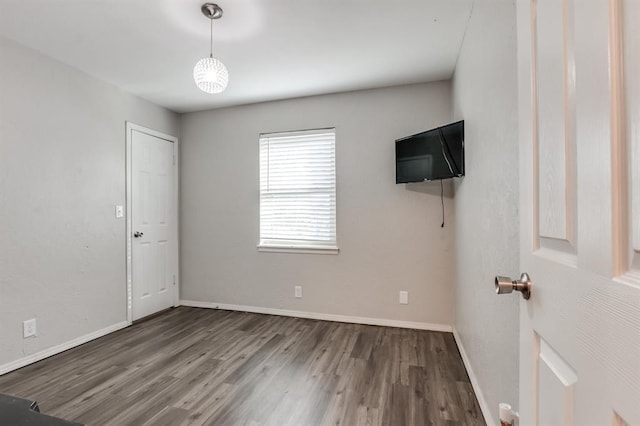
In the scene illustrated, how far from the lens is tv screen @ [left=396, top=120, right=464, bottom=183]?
234cm

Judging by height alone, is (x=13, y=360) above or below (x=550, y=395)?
below

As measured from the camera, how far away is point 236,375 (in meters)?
2.18

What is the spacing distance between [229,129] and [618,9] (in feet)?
12.2

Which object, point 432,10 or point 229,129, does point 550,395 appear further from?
point 229,129

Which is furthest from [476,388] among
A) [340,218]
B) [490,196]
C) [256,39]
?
[256,39]

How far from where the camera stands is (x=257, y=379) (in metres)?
2.13

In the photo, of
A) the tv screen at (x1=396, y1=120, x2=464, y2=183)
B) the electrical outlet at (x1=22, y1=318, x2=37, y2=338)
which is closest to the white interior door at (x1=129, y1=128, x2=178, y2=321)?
the electrical outlet at (x1=22, y1=318, x2=37, y2=338)

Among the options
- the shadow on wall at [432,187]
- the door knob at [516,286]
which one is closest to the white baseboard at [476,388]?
the door knob at [516,286]

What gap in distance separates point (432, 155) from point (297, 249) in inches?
69.2

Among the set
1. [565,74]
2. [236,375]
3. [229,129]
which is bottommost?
[236,375]

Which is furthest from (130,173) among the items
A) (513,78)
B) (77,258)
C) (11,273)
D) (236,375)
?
(513,78)

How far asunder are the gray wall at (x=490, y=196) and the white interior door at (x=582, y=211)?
585 millimetres

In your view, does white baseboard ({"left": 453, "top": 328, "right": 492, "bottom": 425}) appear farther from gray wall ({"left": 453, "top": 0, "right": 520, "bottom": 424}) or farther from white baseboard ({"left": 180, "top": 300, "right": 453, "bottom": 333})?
white baseboard ({"left": 180, "top": 300, "right": 453, "bottom": 333})

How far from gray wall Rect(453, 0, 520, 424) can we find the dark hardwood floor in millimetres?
375
